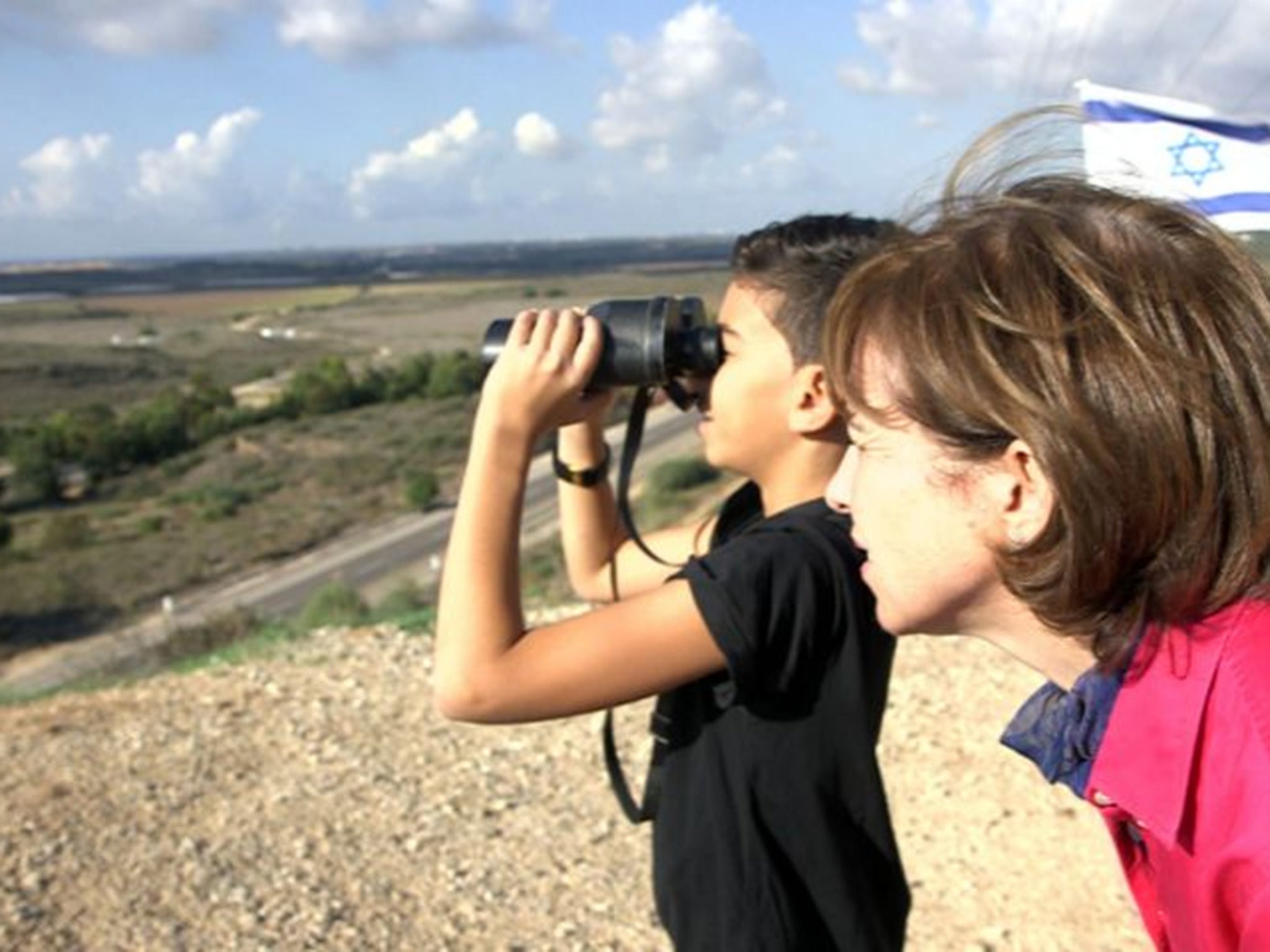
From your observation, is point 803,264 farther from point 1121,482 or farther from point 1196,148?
point 1196,148

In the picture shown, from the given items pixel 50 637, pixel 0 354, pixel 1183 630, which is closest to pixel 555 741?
pixel 1183 630

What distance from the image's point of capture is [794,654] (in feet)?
5.19

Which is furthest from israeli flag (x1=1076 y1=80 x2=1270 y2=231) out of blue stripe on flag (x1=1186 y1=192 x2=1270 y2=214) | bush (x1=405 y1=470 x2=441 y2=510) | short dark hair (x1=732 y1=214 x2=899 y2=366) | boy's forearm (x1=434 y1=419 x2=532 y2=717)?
bush (x1=405 y1=470 x2=441 y2=510)

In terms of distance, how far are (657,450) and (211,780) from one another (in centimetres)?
2807

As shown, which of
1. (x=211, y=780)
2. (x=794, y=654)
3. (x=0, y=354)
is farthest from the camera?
(x=0, y=354)

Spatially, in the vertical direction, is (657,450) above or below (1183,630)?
below

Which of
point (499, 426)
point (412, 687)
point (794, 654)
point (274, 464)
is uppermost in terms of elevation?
point (499, 426)

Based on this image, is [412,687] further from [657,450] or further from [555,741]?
[657,450]

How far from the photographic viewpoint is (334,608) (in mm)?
10516

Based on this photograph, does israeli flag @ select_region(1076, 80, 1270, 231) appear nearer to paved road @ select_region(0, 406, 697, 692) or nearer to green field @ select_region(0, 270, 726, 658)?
green field @ select_region(0, 270, 726, 658)

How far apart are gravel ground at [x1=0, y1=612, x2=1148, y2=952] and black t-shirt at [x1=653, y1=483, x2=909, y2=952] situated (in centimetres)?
235

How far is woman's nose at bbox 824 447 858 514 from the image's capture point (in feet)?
4.14

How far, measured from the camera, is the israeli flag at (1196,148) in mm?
4828

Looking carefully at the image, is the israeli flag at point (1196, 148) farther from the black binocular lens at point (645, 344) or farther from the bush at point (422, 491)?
the bush at point (422, 491)
